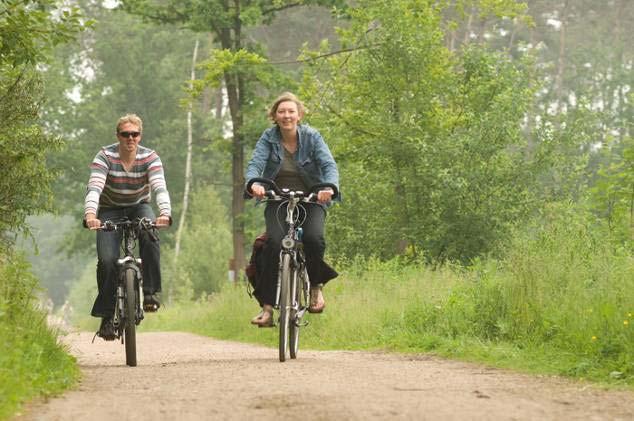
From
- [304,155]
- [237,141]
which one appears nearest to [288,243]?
[304,155]

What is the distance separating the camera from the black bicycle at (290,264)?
9.98 m

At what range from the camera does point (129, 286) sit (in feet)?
33.4

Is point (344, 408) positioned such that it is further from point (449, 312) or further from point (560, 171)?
point (560, 171)

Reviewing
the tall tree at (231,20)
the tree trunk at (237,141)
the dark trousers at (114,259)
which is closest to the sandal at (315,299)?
the dark trousers at (114,259)

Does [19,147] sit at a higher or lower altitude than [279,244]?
higher

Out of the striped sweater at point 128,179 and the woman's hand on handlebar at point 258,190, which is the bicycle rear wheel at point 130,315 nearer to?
the striped sweater at point 128,179

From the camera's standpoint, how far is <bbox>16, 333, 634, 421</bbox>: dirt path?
21.1 ft

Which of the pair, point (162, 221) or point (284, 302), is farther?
point (162, 221)

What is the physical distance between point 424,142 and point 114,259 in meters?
10.9

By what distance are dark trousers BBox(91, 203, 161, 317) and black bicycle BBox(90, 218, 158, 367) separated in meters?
0.06

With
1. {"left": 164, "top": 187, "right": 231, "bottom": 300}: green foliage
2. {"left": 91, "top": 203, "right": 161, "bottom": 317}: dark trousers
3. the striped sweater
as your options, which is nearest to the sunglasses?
the striped sweater

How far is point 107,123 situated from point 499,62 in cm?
4028

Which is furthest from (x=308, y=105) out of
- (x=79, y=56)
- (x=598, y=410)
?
(x=79, y=56)

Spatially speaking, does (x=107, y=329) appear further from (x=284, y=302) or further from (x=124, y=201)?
(x=284, y=302)
